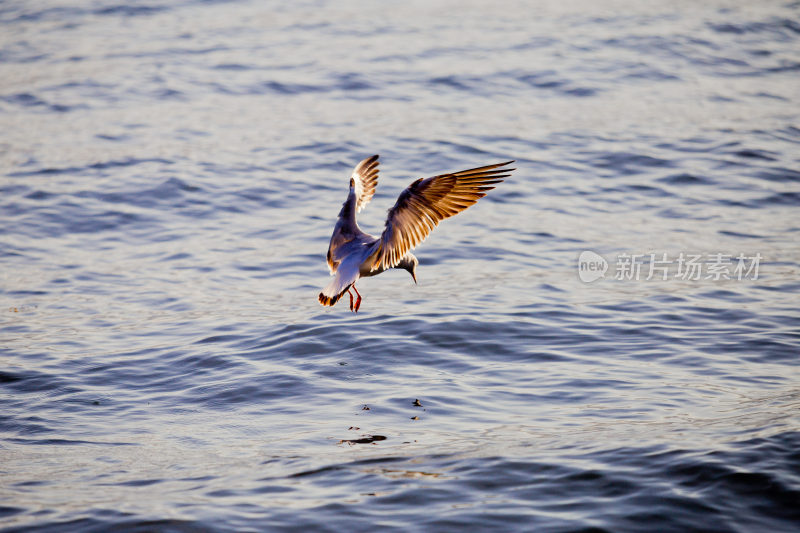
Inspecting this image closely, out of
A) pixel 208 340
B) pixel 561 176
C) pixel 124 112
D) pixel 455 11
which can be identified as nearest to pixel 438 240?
pixel 561 176

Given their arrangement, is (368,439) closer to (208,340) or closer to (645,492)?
(645,492)

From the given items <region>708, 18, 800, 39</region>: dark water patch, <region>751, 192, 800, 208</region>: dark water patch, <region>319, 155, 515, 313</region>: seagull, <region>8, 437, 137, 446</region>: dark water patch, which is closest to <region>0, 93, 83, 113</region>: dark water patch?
<region>319, 155, 515, 313</region>: seagull

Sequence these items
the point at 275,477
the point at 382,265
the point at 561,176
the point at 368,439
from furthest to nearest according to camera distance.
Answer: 1. the point at 561,176
2. the point at 382,265
3. the point at 368,439
4. the point at 275,477

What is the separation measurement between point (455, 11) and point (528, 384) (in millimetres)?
16332

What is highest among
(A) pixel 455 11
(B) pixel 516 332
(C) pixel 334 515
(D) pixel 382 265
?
(A) pixel 455 11

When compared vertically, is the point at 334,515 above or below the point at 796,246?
below

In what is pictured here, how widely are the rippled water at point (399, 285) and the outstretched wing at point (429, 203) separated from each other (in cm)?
130

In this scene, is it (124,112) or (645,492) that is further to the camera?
(124,112)

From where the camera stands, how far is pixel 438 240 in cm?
1180

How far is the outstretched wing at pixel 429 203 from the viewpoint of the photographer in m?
7.36

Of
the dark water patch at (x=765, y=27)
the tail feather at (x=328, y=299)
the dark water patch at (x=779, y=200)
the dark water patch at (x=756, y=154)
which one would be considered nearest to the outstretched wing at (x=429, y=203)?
the tail feather at (x=328, y=299)

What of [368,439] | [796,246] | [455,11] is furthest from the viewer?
[455,11]

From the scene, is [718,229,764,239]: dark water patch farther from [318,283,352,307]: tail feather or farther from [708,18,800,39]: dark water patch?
[708,18,800,39]: dark water patch

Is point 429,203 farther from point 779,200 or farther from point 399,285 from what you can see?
point 779,200
